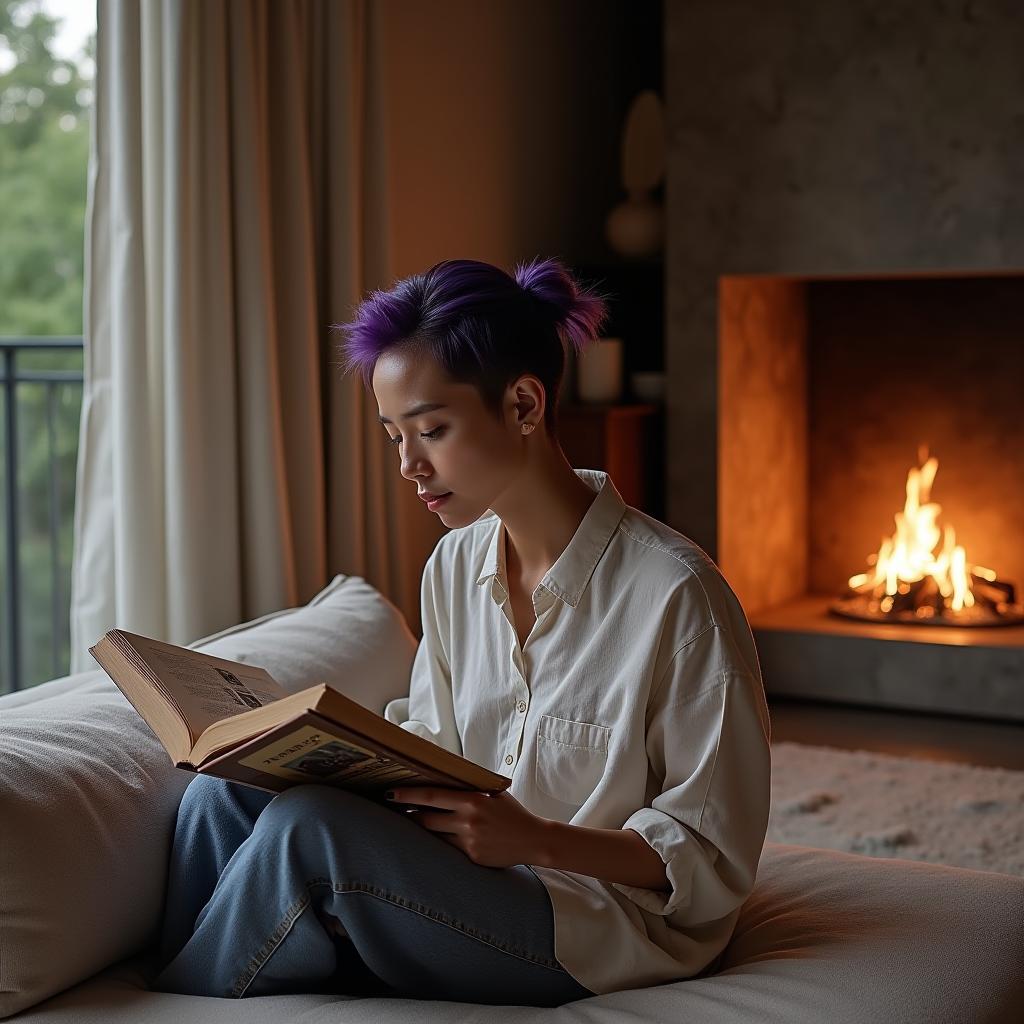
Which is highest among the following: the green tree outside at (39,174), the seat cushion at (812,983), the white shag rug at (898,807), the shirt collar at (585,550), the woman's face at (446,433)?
the green tree outside at (39,174)

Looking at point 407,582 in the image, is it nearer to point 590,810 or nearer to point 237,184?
point 237,184

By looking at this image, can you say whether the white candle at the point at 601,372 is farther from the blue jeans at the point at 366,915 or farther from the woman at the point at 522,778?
the blue jeans at the point at 366,915

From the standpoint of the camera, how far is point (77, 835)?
1.43 m

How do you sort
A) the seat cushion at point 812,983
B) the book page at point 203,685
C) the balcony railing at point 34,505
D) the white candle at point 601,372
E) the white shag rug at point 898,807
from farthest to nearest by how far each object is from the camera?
the white candle at point 601,372
the balcony railing at point 34,505
the white shag rug at point 898,807
the book page at point 203,685
the seat cushion at point 812,983

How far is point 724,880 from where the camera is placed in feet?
4.69

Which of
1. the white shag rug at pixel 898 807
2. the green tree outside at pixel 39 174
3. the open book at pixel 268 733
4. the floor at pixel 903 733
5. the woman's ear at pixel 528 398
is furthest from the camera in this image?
the green tree outside at pixel 39 174

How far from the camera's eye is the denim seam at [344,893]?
4.37 ft

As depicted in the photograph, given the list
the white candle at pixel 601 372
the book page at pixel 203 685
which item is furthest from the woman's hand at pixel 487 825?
the white candle at pixel 601 372

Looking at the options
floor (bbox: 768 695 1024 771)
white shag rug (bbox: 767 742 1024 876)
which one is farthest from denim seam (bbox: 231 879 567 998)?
floor (bbox: 768 695 1024 771)

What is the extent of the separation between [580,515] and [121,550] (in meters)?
1.44

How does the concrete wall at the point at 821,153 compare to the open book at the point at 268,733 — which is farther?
the concrete wall at the point at 821,153

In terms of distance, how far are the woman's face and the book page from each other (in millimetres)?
314

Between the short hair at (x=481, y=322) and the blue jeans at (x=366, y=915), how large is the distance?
50 centimetres

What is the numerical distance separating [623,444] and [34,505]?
5195 mm
